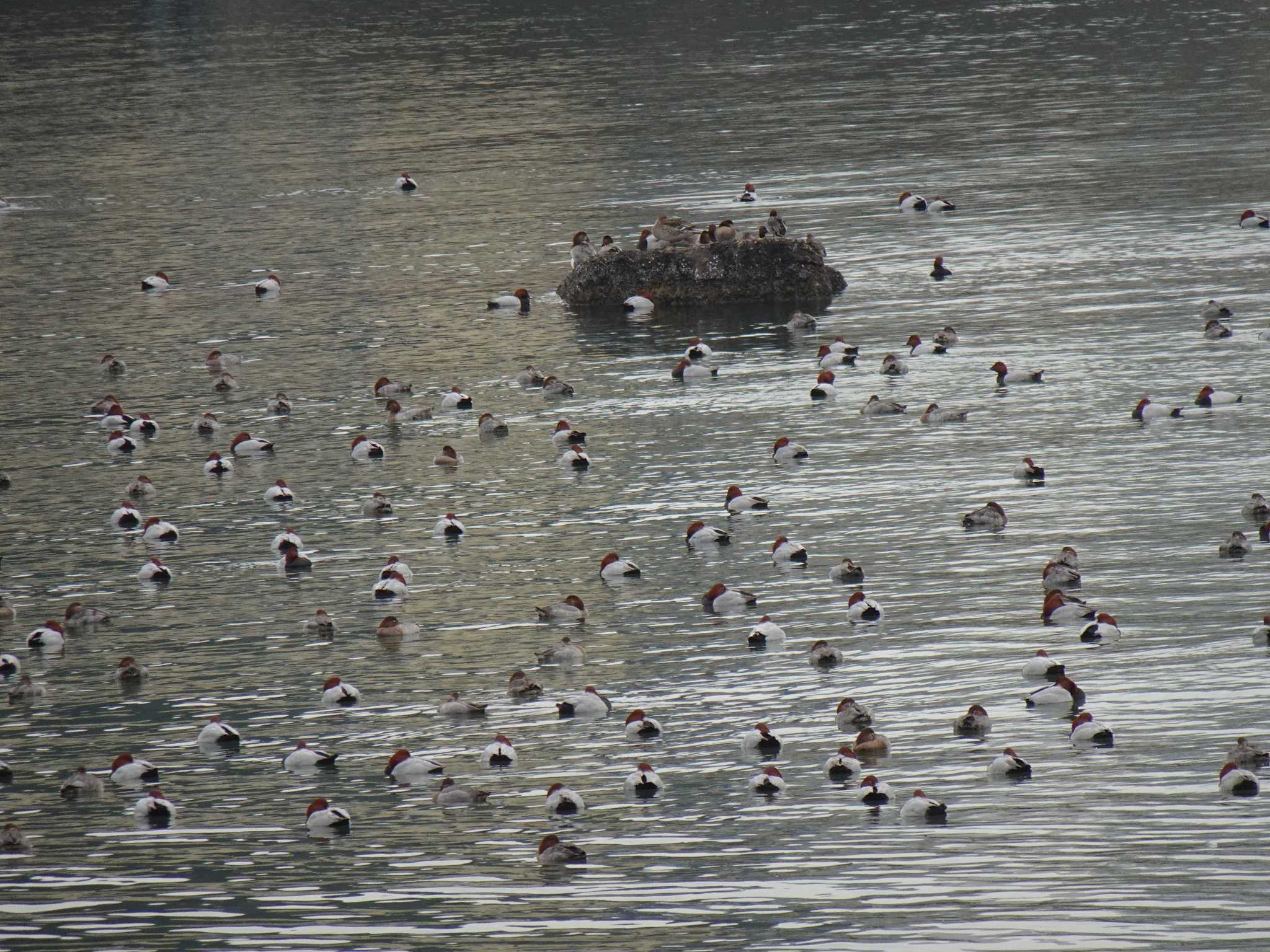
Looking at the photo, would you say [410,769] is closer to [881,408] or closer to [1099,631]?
[1099,631]

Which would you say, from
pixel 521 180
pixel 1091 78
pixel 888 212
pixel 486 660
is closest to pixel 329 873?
pixel 486 660

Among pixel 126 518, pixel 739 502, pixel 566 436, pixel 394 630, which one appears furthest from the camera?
pixel 566 436

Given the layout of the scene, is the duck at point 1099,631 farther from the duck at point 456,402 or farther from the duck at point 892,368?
the duck at point 456,402

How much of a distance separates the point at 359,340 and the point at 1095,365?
1536cm

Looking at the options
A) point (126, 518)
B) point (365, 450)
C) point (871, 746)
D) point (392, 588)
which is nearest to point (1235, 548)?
point (871, 746)

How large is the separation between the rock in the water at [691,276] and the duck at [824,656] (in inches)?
885

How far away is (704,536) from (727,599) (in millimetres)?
2963

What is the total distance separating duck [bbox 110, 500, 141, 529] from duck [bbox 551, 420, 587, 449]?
702 cm

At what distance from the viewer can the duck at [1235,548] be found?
80.9 feet

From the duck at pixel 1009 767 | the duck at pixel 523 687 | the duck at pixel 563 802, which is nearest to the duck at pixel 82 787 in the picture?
the duck at pixel 523 687

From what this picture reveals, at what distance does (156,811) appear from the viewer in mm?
19031

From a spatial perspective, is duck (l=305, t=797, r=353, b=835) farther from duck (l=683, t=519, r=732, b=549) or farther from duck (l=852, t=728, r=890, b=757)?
duck (l=683, t=519, r=732, b=549)

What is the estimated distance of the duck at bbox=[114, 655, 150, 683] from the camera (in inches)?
906

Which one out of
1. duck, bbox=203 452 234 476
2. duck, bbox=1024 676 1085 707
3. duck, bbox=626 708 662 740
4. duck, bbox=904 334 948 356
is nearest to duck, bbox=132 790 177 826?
duck, bbox=626 708 662 740
